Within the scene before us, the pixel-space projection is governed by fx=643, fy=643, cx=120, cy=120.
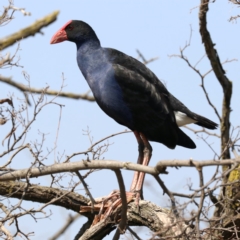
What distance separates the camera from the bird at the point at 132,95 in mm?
6461

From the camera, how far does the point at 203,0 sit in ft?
20.0

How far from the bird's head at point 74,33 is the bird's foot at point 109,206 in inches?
74.6

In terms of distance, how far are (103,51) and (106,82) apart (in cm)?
49

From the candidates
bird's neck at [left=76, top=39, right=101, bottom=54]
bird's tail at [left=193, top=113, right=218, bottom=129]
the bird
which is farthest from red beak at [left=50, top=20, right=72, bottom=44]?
bird's tail at [left=193, top=113, right=218, bottom=129]

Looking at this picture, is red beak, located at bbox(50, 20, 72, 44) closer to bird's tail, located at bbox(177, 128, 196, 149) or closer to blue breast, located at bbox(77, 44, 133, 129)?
blue breast, located at bbox(77, 44, 133, 129)

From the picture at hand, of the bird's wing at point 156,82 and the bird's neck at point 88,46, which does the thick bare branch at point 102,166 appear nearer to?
the bird's wing at point 156,82

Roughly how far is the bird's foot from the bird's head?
6.22 feet

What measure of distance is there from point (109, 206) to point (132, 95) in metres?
1.35

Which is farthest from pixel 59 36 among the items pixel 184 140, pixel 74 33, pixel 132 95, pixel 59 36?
pixel 184 140

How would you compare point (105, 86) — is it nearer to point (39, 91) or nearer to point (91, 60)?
point (91, 60)

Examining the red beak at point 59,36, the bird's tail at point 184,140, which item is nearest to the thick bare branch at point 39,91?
the red beak at point 59,36

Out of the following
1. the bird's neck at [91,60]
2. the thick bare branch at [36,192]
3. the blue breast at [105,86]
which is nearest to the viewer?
the thick bare branch at [36,192]

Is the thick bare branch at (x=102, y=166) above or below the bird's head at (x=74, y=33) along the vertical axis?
below

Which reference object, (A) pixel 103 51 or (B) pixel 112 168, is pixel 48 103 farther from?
(A) pixel 103 51
